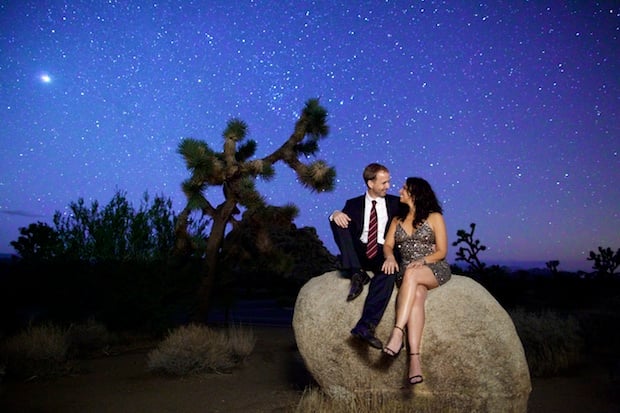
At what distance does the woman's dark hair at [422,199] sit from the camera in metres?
5.61

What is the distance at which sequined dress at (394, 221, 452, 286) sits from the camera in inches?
222

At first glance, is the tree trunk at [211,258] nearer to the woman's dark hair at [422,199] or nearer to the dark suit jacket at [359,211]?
the dark suit jacket at [359,211]

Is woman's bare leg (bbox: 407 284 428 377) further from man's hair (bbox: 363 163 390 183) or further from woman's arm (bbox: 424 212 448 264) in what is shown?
man's hair (bbox: 363 163 390 183)

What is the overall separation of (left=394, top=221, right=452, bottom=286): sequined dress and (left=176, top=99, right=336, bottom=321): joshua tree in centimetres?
708

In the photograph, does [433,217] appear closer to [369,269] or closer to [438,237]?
[438,237]

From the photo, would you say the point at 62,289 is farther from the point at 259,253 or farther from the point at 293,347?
the point at 293,347

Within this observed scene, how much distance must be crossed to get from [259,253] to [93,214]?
204 inches

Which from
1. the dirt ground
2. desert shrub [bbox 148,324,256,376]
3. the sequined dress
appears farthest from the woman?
desert shrub [bbox 148,324,256,376]

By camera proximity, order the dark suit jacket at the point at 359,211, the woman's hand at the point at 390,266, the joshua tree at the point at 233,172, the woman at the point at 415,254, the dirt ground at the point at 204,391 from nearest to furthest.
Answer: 1. the woman at the point at 415,254
2. the woman's hand at the point at 390,266
3. the dark suit jacket at the point at 359,211
4. the dirt ground at the point at 204,391
5. the joshua tree at the point at 233,172

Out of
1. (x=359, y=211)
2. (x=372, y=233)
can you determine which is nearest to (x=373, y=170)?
(x=359, y=211)

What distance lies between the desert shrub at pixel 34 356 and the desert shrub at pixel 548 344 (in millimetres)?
7697

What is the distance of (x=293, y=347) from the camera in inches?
457

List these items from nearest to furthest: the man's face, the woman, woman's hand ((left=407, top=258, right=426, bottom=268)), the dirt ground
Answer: the woman
woman's hand ((left=407, top=258, right=426, bottom=268))
the man's face
the dirt ground

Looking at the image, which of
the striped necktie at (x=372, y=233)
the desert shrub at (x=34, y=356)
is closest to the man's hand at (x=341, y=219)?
the striped necktie at (x=372, y=233)
